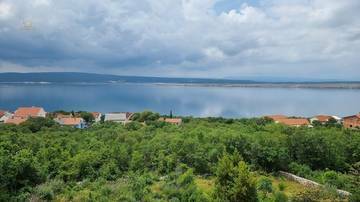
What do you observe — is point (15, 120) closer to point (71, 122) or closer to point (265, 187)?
point (71, 122)

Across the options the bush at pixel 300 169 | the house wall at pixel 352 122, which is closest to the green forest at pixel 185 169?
the bush at pixel 300 169

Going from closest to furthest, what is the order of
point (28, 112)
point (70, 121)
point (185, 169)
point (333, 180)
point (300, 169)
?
point (333, 180), point (185, 169), point (300, 169), point (70, 121), point (28, 112)

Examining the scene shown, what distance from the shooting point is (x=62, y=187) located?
19.2 meters

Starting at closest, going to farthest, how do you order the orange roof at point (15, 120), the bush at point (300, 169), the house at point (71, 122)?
the bush at point (300, 169)
the orange roof at point (15, 120)
the house at point (71, 122)

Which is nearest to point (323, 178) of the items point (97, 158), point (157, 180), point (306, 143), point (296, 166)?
point (296, 166)

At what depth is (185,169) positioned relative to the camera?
23.1 meters

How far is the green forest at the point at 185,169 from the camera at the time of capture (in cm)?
1502

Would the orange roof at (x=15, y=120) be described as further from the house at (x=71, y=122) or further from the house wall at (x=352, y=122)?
the house wall at (x=352, y=122)

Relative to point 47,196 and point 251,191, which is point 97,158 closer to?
point 47,196

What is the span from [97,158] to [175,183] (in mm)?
7103

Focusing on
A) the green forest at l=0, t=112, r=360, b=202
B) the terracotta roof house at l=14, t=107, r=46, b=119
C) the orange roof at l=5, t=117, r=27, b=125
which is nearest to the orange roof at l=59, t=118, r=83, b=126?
the orange roof at l=5, t=117, r=27, b=125

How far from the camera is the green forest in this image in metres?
15.0

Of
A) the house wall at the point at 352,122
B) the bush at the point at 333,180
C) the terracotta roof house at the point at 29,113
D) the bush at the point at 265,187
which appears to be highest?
the bush at the point at 265,187

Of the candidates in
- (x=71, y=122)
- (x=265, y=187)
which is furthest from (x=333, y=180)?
(x=71, y=122)
